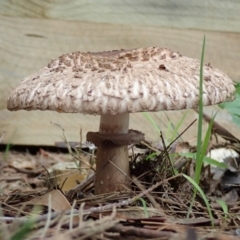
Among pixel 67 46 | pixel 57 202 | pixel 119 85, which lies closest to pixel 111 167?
pixel 57 202

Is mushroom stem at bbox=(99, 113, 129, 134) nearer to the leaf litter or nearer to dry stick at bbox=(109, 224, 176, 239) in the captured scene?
the leaf litter

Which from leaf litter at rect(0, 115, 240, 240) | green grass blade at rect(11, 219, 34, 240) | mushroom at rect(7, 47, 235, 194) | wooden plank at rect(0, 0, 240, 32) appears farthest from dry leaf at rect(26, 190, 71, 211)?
wooden plank at rect(0, 0, 240, 32)

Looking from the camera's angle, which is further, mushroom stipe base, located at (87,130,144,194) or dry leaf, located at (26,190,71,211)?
mushroom stipe base, located at (87,130,144,194)

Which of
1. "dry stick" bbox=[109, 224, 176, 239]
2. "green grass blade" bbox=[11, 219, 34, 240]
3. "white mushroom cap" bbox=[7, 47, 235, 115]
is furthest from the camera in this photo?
"white mushroom cap" bbox=[7, 47, 235, 115]

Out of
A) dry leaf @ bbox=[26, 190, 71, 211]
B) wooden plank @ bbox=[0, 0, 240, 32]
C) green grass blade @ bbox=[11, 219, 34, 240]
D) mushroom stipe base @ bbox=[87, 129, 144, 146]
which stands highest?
wooden plank @ bbox=[0, 0, 240, 32]

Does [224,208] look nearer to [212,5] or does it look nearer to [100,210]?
[100,210]

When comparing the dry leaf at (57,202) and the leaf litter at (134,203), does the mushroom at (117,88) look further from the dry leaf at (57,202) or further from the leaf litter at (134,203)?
the dry leaf at (57,202)

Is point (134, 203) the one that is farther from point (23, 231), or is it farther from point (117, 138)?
point (23, 231)
